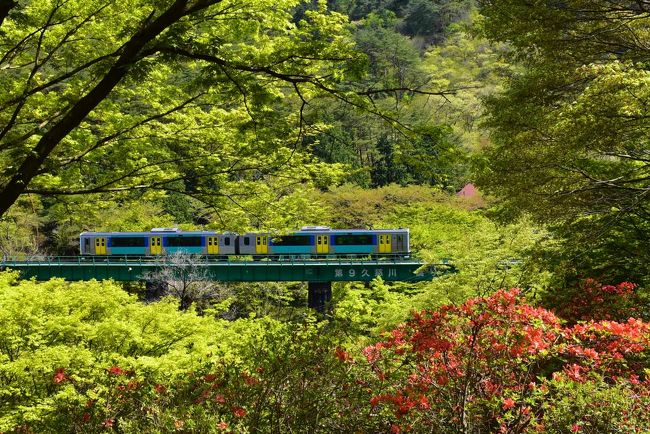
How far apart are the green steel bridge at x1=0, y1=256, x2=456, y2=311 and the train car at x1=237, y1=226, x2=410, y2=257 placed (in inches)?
45.2

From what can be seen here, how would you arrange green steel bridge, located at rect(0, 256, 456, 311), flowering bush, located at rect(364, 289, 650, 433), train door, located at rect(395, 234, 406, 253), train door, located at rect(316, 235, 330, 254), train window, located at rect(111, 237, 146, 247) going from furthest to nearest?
train window, located at rect(111, 237, 146, 247), train door, located at rect(316, 235, 330, 254), train door, located at rect(395, 234, 406, 253), green steel bridge, located at rect(0, 256, 456, 311), flowering bush, located at rect(364, 289, 650, 433)

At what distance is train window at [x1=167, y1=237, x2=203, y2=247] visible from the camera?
2853cm

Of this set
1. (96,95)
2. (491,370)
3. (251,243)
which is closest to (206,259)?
(251,243)

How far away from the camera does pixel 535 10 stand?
24.0 ft

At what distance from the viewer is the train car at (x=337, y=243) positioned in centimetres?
2766

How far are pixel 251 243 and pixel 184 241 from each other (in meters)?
3.55

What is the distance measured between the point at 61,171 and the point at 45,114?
2.44ft

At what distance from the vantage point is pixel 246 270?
87.0 feet

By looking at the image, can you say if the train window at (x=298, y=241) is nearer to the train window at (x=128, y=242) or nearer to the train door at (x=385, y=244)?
the train door at (x=385, y=244)

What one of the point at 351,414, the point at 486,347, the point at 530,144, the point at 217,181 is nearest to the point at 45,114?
the point at 217,181

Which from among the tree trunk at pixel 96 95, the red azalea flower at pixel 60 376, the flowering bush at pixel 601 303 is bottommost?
the red azalea flower at pixel 60 376

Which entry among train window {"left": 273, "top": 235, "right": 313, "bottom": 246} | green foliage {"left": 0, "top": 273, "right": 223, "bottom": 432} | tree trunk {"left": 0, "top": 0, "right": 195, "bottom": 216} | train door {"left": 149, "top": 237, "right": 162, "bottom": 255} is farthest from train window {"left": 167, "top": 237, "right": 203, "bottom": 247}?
tree trunk {"left": 0, "top": 0, "right": 195, "bottom": 216}

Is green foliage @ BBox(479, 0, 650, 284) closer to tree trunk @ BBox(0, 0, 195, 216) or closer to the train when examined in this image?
tree trunk @ BBox(0, 0, 195, 216)

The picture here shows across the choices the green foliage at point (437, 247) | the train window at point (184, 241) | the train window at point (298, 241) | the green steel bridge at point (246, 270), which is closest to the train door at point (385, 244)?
the green steel bridge at point (246, 270)
